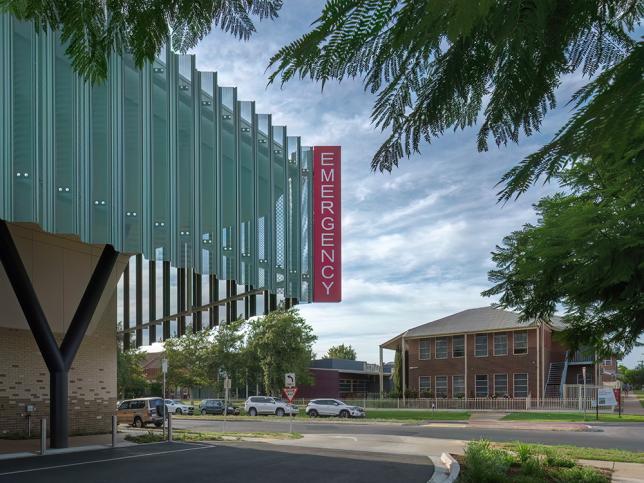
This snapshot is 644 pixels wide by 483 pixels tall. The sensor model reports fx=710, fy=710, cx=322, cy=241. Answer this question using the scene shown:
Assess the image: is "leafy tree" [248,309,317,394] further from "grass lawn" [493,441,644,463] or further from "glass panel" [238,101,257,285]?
"grass lawn" [493,441,644,463]

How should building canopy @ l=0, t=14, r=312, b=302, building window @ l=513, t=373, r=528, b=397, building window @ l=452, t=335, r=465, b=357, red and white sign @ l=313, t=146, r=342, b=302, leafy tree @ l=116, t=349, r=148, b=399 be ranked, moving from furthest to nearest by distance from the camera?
building window @ l=452, t=335, r=465, b=357, leafy tree @ l=116, t=349, r=148, b=399, building window @ l=513, t=373, r=528, b=397, red and white sign @ l=313, t=146, r=342, b=302, building canopy @ l=0, t=14, r=312, b=302

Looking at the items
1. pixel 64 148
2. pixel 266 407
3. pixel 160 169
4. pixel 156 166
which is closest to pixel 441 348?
pixel 266 407

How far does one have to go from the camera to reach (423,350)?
62.0 m

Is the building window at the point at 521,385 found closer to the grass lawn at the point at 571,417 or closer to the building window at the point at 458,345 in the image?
the building window at the point at 458,345

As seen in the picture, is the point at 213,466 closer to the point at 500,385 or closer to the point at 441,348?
the point at 500,385

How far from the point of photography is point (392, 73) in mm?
2670

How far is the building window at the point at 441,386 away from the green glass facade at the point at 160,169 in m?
37.9

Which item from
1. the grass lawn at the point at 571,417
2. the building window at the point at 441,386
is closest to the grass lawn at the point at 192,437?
the grass lawn at the point at 571,417

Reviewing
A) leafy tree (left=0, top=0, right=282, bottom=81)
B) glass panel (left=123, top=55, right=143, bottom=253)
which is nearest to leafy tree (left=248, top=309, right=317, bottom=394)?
glass panel (left=123, top=55, right=143, bottom=253)

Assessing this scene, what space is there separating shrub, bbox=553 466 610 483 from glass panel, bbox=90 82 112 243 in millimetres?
11331

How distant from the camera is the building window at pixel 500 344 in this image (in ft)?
184

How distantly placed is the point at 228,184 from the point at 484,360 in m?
41.2

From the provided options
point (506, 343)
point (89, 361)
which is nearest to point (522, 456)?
point (89, 361)

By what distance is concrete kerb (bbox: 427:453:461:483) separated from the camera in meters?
13.8
